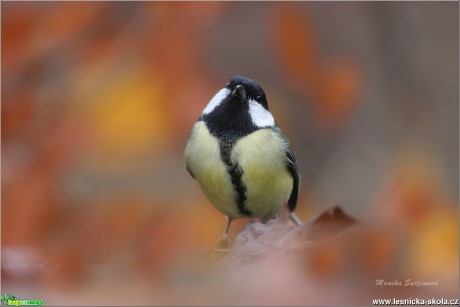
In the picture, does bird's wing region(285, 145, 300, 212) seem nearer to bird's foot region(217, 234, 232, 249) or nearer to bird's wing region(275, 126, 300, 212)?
bird's wing region(275, 126, 300, 212)

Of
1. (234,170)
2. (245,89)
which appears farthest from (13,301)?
(245,89)

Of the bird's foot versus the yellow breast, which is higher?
the yellow breast

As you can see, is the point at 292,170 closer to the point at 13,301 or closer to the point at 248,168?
the point at 248,168

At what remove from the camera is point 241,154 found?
1.32m

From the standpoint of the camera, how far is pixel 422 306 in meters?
1.04

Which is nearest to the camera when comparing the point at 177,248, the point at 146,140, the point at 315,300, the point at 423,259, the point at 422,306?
the point at 315,300

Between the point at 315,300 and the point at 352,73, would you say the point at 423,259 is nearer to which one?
the point at 315,300

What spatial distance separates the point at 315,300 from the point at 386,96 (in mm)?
845

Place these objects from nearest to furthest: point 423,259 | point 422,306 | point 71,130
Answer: point 422,306 < point 423,259 < point 71,130

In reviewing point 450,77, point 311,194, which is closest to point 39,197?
point 311,194

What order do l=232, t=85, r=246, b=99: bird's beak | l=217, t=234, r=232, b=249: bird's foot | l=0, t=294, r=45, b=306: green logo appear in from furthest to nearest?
l=217, t=234, r=232, b=249: bird's foot
l=232, t=85, r=246, b=99: bird's beak
l=0, t=294, r=45, b=306: green logo

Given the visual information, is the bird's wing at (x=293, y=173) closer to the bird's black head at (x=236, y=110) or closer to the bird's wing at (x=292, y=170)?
the bird's wing at (x=292, y=170)

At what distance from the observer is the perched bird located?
4.34 ft

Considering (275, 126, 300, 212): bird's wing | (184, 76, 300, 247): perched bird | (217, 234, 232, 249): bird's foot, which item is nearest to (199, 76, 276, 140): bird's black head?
(184, 76, 300, 247): perched bird
